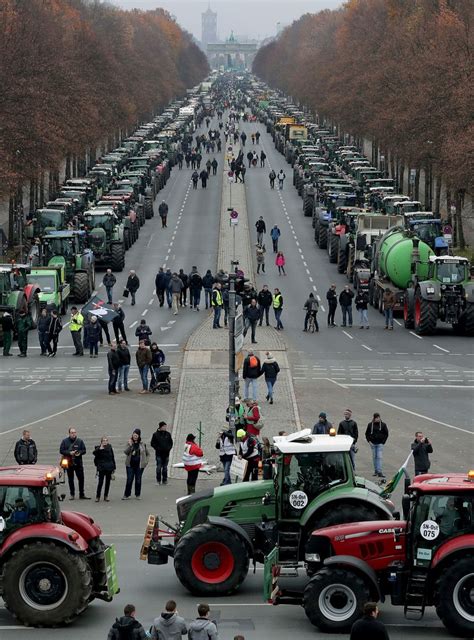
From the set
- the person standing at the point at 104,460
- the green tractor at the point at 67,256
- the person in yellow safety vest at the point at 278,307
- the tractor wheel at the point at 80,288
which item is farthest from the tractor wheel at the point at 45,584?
the green tractor at the point at 67,256

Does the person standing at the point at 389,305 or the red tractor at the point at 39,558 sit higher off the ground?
the red tractor at the point at 39,558

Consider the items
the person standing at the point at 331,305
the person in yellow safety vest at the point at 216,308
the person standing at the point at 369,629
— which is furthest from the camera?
the person standing at the point at 331,305

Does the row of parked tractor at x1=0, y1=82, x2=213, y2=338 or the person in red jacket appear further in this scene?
the row of parked tractor at x1=0, y1=82, x2=213, y2=338

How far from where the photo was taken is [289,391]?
37.8m

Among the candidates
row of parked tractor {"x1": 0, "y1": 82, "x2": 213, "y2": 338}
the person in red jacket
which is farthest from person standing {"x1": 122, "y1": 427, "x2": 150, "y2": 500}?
row of parked tractor {"x1": 0, "y1": 82, "x2": 213, "y2": 338}

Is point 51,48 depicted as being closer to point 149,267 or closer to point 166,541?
point 149,267

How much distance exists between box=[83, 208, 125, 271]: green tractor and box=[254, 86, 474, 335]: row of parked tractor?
8803mm

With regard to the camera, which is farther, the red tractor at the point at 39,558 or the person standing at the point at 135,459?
the person standing at the point at 135,459

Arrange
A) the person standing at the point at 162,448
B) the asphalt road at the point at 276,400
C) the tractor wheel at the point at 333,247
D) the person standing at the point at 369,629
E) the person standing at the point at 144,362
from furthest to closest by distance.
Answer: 1. the tractor wheel at the point at 333,247
2. the person standing at the point at 144,362
3. the person standing at the point at 162,448
4. the asphalt road at the point at 276,400
5. the person standing at the point at 369,629

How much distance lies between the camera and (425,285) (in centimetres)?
4825

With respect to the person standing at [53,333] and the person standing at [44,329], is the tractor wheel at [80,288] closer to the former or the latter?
the person standing at [53,333]

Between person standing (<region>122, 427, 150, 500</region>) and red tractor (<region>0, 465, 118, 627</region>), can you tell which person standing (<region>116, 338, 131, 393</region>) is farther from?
red tractor (<region>0, 465, 118, 627</region>)

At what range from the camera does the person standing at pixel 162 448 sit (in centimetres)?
2820

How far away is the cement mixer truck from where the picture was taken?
48062 mm
